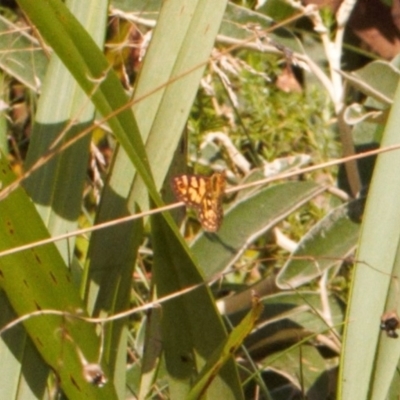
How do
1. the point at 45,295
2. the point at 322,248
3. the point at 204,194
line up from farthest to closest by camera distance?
the point at 322,248 < the point at 204,194 < the point at 45,295

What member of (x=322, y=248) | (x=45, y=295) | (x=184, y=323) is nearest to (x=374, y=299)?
(x=184, y=323)

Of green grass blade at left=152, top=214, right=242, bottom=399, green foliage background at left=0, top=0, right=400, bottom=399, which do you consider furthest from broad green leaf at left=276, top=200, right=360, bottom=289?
green grass blade at left=152, top=214, right=242, bottom=399

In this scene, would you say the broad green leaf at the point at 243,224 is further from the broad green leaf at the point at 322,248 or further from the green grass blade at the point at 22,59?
the green grass blade at the point at 22,59

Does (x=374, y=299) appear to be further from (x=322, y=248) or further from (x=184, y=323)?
(x=322, y=248)

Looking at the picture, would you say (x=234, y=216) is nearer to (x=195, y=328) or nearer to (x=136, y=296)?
(x=136, y=296)

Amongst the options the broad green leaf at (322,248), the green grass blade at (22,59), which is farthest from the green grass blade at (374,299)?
the green grass blade at (22,59)

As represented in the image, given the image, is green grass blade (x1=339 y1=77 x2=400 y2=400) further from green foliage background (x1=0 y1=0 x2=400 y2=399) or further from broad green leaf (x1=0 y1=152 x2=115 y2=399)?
broad green leaf (x1=0 y1=152 x2=115 y2=399)

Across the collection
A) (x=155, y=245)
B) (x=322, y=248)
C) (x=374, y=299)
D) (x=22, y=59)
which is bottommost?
(x=322, y=248)

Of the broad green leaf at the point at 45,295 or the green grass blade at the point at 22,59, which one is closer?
the broad green leaf at the point at 45,295

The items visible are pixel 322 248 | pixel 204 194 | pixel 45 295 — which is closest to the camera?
pixel 45 295
